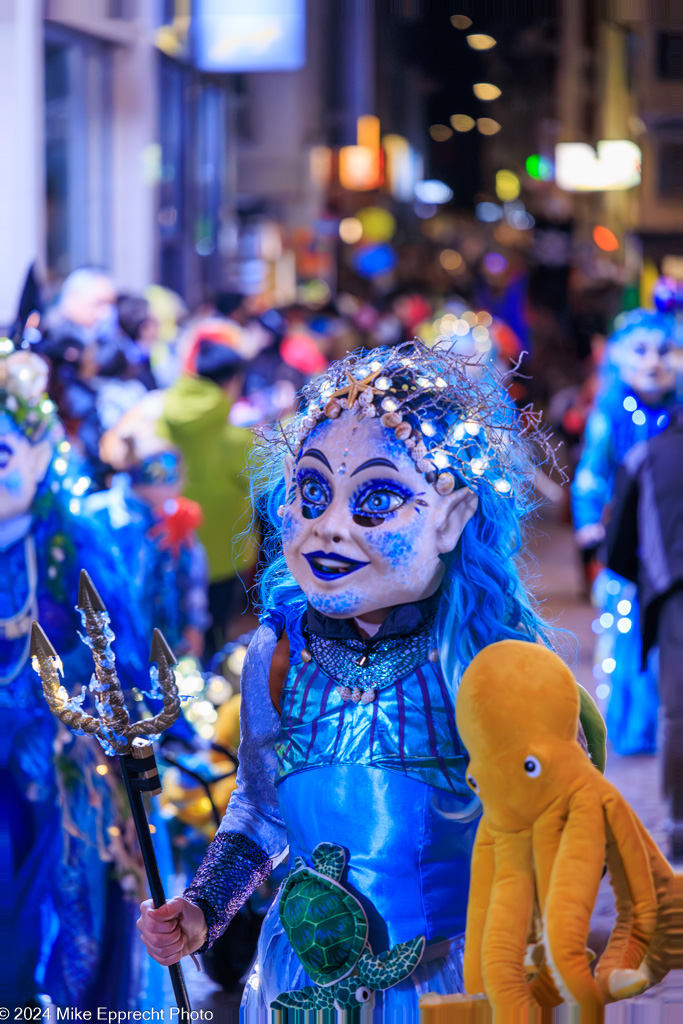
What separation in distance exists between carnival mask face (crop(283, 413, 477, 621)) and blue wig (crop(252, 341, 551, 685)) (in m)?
0.03

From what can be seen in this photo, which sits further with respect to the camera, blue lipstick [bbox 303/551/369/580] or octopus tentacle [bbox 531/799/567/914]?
blue lipstick [bbox 303/551/369/580]

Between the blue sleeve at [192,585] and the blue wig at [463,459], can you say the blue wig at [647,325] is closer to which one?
the blue sleeve at [192,585]

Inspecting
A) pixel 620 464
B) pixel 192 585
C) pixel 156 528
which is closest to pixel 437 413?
pixel 156 528

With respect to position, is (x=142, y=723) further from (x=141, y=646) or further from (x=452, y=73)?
(x=452, y=73)

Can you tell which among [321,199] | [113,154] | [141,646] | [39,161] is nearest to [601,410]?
[141,646]

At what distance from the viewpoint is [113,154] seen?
13539 mm

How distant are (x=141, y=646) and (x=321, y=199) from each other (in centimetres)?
1973

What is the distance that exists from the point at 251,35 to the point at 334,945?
1134cm

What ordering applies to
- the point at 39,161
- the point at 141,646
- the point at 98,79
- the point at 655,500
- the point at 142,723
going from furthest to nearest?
the point at 98,79 < the point at 39,161 < the point at 655,500 < the point at 141,646 < the point at 142,723

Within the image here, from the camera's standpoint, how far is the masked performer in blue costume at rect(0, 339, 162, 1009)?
113 inches

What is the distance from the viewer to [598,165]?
51.1 ft

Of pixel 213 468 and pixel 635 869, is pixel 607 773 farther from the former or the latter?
pixel 635 869

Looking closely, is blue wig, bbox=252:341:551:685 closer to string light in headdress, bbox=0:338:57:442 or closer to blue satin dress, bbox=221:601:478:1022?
blue satin dress, bbox=221:601:478:1022

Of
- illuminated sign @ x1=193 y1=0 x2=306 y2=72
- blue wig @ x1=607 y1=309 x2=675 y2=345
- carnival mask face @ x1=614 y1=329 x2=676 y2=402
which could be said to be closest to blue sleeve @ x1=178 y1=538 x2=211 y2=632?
carnival mask face @ x1=614 y1=329 x2=676 y2=402
